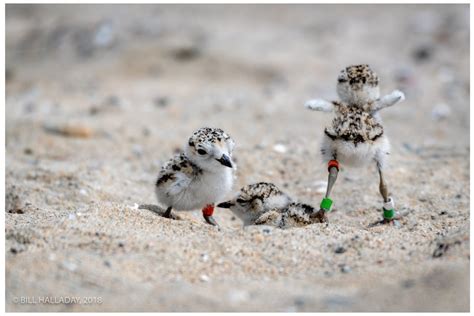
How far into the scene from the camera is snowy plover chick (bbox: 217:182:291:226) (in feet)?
18.0

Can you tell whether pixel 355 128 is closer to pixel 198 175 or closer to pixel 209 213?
pixel 198 175

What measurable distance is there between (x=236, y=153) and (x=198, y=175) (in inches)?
86.8

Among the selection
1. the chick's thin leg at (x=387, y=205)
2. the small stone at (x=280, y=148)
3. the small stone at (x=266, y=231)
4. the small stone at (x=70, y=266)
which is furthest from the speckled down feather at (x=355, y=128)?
the small stone at (x=280, y=148)

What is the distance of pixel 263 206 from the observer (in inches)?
215

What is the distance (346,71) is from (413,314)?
2.37 m

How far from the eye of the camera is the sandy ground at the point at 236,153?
370 centimetres

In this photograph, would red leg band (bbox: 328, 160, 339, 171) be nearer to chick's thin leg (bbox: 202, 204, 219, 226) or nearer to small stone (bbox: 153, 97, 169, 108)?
chick's thin leg (bbox: 202, 204, 219, 226)

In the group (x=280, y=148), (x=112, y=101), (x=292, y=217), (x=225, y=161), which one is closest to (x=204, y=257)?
(x=225, y=161)

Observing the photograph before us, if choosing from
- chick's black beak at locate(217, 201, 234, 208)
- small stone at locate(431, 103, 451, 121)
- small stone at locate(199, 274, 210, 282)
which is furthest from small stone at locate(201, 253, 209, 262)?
small stone at locate(431, 103, 451, 121)

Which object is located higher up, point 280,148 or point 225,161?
point 280,148

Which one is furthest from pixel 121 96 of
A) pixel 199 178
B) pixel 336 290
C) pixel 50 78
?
pixel 336 290

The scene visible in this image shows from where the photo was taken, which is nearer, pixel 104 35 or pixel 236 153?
pixel 236 153

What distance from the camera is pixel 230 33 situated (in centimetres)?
1252

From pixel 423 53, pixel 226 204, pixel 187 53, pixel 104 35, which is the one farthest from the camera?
pixel 104 35
